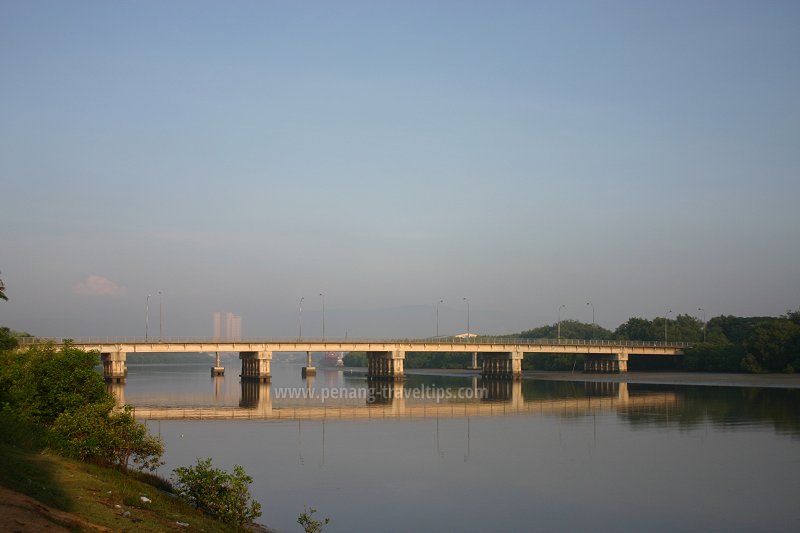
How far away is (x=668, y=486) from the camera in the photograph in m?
39.2

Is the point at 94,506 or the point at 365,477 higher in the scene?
the point at 94,506

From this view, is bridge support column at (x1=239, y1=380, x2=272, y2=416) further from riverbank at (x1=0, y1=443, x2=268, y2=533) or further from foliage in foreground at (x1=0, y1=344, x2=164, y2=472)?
riverbank at (x1=0, y1=443, x2=268, y2=533)

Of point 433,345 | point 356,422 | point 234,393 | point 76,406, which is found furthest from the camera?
point 433,345

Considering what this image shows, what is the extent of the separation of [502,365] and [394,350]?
2579 cm

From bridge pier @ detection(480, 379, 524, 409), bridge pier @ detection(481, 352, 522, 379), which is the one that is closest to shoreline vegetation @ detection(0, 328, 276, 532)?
bridge pier @ detection(480, 379, 524, 409)

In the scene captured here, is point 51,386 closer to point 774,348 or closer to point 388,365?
point 388,365

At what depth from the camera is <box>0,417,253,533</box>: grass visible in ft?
69.4

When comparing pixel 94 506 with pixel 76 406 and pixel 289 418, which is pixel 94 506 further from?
pixel 289 418

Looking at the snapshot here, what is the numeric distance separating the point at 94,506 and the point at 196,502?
5940 mm

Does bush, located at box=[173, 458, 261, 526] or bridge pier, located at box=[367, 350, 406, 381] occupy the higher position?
bush, located at box=[173, 458, 261, 526]

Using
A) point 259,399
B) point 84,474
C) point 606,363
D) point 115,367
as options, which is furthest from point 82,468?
point 606,363

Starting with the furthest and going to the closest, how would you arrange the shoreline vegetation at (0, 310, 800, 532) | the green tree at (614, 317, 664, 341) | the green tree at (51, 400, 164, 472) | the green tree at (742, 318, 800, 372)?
1. the green tree at (614, 317, 664, 341)
2. the green tree at (742, 318, 800, 372)
3. the green tree at (51, 400, 164, 472)
4. the shoreline vegetation at (0, 310, 800, 532)

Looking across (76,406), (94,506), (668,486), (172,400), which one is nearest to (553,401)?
(172,400)

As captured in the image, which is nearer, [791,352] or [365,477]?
[365,477]
